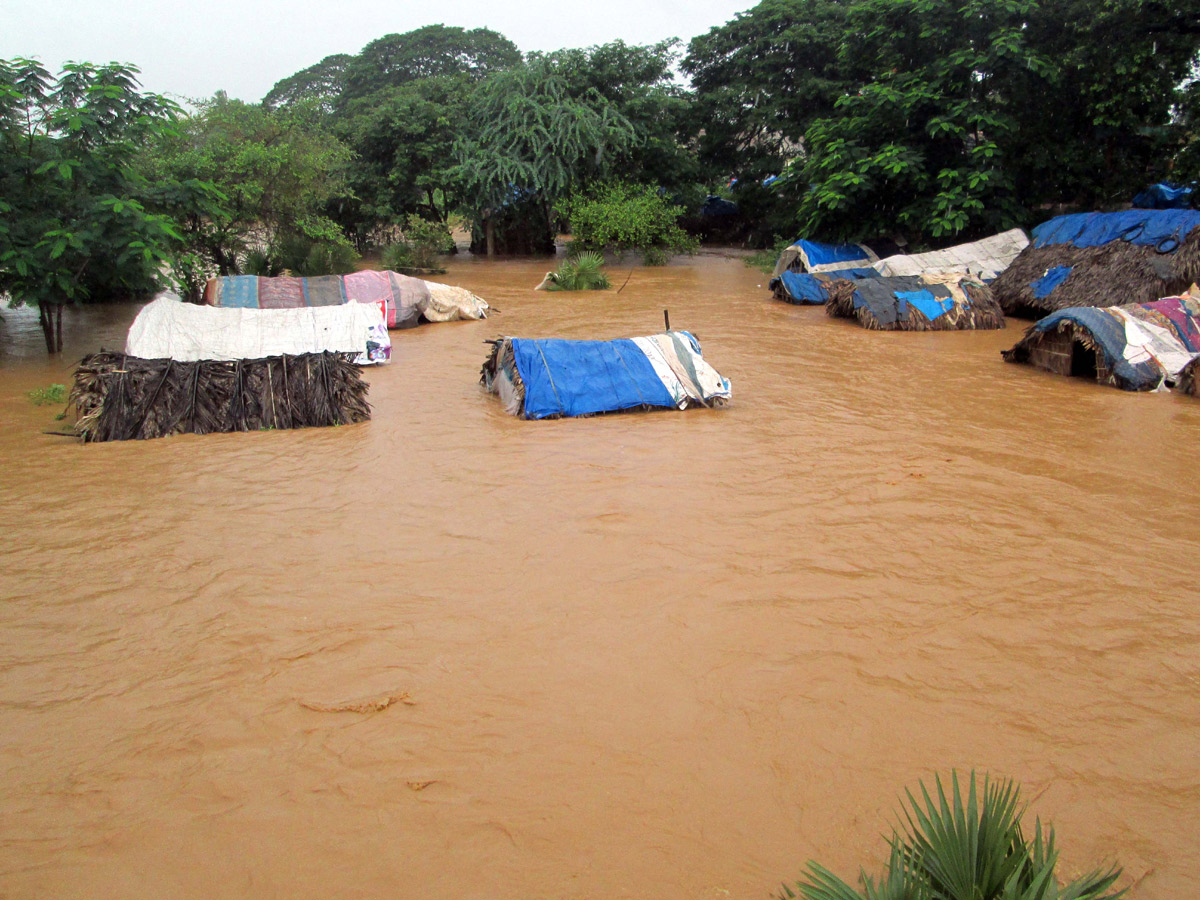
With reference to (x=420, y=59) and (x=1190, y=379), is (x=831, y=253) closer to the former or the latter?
(x=1190, y=379)

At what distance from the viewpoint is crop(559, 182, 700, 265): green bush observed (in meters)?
19.8

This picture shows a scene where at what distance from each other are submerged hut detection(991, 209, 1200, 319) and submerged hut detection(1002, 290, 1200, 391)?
1.51 metres

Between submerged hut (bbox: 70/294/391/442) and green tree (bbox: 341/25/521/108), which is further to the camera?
green tree (bbox: 341/25/521/108)

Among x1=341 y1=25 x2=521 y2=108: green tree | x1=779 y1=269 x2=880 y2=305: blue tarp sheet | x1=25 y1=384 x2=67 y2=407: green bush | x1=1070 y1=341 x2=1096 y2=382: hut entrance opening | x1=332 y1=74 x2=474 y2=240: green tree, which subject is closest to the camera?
x1=25 y1=384 x2=67 y2=407: green bush

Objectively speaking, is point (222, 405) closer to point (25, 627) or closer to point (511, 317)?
point (25, 627)

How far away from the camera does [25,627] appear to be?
4.08 m

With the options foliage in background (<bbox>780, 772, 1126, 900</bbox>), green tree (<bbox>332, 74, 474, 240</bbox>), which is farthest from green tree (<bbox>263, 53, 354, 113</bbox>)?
foliage in background (<bbox>780, 772, 1126, 900</bbox>)

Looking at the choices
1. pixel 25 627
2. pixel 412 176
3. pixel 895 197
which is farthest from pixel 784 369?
pixel 412 176

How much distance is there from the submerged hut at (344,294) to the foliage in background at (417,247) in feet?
19.0

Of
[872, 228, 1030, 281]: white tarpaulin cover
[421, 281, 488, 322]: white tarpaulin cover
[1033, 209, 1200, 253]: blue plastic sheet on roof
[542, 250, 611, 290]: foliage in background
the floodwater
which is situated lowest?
the floodwater

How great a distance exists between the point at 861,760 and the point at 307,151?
52.1 feet

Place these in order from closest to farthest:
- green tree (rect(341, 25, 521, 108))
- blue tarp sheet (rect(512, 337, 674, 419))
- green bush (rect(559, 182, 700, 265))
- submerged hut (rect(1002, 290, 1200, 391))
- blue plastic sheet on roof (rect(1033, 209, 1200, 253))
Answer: blue tarp sheet (rect(512, 337, 674, 419))
submerged hut (rect(1002, 290, 1200, 391))
blue plastic sheet on roof (rect(1033, 209, 1200, 253))
green bush (rect(559, 182, 700, 265))
green tree (rect(341, 25, 521, 108))

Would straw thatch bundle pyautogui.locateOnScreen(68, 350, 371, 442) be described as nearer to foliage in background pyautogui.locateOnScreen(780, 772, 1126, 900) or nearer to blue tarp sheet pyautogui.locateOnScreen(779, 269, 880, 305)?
foliage in background pyautogui.locateOnScreen(780, 772, 1126, 900)

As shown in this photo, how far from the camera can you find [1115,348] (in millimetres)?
8703
